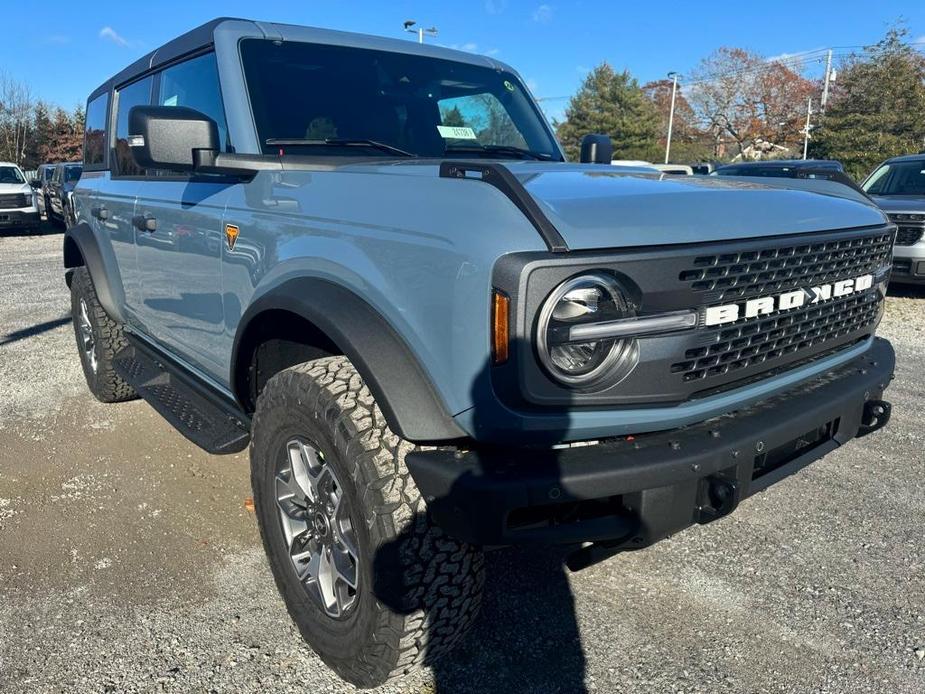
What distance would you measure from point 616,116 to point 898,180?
40528 mm

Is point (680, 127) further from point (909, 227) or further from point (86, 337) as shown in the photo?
point (86, 337)

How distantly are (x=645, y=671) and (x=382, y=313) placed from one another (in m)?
1.43

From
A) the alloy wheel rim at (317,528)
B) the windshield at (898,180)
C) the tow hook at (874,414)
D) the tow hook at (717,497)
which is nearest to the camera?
the tow hook at (717,497)

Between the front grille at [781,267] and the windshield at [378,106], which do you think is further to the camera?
the windshield at [378,106]

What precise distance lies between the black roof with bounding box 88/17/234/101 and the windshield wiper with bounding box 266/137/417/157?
2.04ft

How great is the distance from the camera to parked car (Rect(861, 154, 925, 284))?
841cm

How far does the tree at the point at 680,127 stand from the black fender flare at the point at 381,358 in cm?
4856

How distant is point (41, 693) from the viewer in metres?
2.25

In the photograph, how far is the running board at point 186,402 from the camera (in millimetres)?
3008

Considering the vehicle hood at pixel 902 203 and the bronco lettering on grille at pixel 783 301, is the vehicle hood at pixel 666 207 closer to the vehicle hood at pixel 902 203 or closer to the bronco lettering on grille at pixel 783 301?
the bronco lettering on grille at pixel 783 301

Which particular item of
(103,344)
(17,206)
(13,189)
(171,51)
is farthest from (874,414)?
(13,189)

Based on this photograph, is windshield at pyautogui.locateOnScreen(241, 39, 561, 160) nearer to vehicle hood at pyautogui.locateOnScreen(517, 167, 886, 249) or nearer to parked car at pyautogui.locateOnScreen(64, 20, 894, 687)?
parked car at pyautogui.locateOnScreen(64, 20, 894, 687)

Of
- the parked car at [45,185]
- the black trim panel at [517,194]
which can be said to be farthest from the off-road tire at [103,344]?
the parked car at [45,185]

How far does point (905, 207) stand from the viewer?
28.3 ft
